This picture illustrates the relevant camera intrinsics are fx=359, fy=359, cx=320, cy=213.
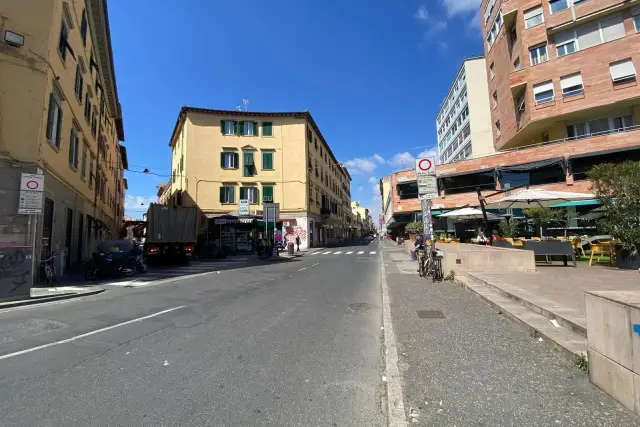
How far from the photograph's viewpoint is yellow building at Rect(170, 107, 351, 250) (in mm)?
36625

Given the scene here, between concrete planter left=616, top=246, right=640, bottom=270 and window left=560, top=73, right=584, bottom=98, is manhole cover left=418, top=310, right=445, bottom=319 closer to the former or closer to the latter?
concrete planter left=616, top=246, right=640, bottom=270

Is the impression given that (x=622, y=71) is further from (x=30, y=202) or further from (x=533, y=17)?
(x=30, y=202)

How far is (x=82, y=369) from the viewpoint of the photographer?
14.1 ft

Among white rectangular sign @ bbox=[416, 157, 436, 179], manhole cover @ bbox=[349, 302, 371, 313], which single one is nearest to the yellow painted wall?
white rectangular sign @ bbox=[416, 157, 436, 179]

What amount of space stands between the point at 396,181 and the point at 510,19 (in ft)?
56.3

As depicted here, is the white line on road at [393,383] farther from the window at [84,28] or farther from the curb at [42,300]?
the window at [84,28]

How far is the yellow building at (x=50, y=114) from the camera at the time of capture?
11648mm

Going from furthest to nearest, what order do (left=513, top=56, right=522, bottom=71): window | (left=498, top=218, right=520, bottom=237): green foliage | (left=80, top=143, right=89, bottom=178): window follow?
(left=513, top=56, right=522, bottom=71): window → (left=498, top=218, right=520, bottom=237): green foliage → (left=80, top=143, right=89, bottom=178): window

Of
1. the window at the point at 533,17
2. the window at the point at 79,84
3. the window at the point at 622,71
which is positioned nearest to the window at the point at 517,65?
the window at the point at 533,17

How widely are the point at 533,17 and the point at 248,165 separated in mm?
27915

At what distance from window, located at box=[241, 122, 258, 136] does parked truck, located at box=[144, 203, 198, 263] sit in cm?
1967

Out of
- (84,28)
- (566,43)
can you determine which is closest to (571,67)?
(566,43)

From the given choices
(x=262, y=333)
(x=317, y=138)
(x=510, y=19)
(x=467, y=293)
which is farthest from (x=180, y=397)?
(x=317, y=138)

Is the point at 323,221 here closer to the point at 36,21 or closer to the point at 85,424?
the point at 36,21
